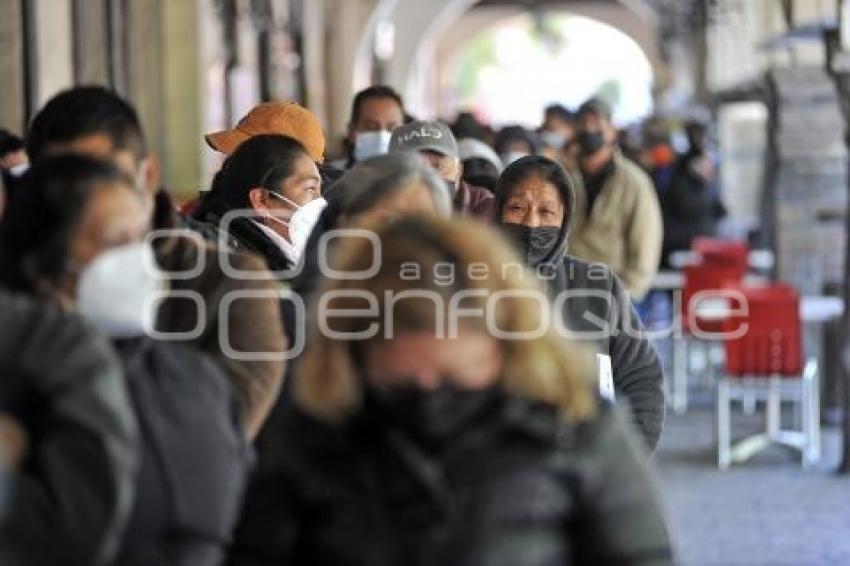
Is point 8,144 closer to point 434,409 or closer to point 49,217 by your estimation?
point 49,217

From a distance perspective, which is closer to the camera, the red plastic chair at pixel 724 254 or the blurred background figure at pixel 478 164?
the blurred background figure at pixel 478 164

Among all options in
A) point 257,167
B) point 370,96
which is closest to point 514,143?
point 370,96

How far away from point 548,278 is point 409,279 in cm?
257

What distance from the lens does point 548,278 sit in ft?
19.4

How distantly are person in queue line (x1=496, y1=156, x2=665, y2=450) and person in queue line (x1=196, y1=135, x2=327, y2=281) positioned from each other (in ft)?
1.86

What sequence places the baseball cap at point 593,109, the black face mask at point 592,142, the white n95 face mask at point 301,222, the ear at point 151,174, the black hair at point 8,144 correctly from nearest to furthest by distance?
1. the ear at point 151,174
2. the white n95 face mask at point 301,222
3. the black hair at point 8,144
4. the black face mask at point 592,142
5. the baseball cap at point 593,109

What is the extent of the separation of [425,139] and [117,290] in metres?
3.67

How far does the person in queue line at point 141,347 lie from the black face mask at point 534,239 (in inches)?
97.5

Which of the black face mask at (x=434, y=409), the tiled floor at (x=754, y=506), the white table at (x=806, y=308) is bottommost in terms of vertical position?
the tiled floor at (x=754, y=506)

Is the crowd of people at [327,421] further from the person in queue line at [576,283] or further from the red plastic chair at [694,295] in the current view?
the red plastic chair at [694,295]

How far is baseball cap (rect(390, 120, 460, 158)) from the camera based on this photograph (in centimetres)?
713

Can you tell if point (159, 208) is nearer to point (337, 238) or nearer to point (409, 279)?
point (337, 238)

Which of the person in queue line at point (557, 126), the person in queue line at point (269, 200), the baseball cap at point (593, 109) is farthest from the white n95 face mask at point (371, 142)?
the person in queue line at point (557, 126)

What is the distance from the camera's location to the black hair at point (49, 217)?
3.61 meters
